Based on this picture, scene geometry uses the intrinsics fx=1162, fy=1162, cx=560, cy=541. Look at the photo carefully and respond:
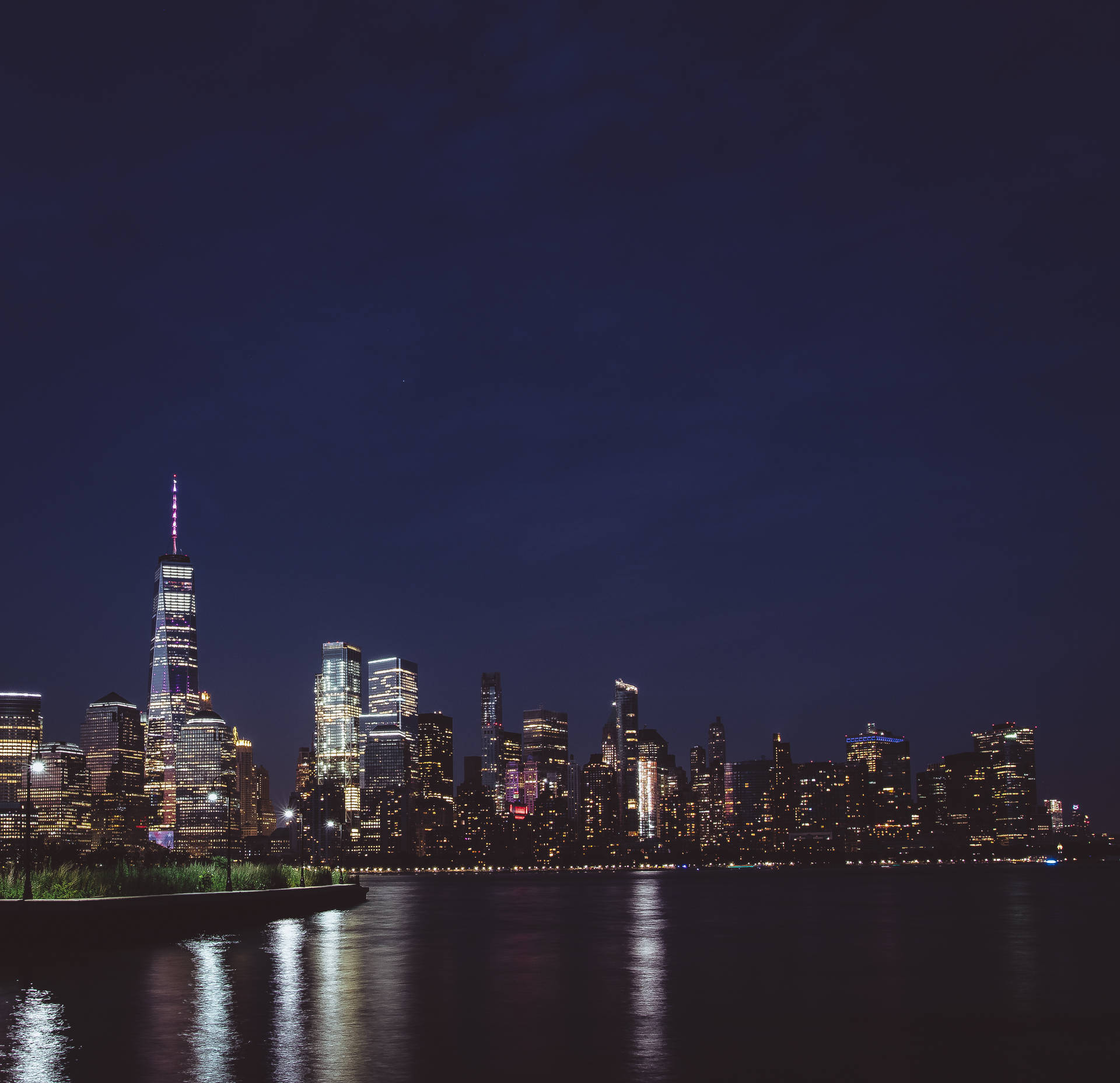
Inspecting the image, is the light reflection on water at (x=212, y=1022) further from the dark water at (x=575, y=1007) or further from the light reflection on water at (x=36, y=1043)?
the light reflection on water at (x=36, y=1043)

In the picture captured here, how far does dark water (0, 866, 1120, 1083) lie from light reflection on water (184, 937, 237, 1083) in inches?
3.2

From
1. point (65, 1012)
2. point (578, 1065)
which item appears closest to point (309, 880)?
point (65, 1012)

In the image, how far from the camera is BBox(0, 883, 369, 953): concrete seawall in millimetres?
35000

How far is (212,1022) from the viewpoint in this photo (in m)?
20.5

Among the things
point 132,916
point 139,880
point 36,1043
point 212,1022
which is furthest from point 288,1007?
point 139,880

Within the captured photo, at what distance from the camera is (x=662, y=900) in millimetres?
99438

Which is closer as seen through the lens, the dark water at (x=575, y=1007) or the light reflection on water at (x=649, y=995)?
the dark water at (x=575, y=1007)

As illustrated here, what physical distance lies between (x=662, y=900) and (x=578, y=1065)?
86.4m

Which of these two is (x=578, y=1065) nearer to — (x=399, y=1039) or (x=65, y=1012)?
(x=399, y=1039)

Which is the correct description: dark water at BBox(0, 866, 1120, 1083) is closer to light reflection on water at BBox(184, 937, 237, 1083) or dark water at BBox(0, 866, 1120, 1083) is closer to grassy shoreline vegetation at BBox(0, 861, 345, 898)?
light reflection on water at BBox(184, 937, 237, 1083)

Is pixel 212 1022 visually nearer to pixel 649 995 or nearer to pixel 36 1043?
pixel 36 1043

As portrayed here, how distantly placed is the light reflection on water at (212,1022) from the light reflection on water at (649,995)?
5916 mm

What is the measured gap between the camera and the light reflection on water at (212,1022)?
16091mm

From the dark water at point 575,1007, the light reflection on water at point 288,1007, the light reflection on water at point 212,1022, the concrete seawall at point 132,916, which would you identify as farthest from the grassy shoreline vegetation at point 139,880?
the light reflection on water at point 212,1022
